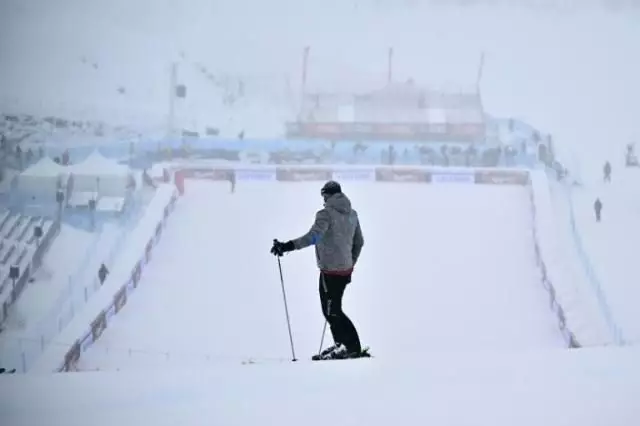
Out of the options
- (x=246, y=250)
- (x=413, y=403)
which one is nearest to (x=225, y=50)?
(x=246, y=250)

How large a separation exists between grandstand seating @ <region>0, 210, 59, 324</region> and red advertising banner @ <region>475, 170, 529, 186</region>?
8.70 ft

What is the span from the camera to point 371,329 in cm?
Result: 459

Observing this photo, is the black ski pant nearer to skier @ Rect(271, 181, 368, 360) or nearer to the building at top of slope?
skier @ Rect(271, 181, 368, 360)

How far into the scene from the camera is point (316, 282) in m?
4.65

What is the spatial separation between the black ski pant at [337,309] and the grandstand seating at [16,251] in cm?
188

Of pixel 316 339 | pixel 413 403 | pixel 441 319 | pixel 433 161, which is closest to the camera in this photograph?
pixel 413 403

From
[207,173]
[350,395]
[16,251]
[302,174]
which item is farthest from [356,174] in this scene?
[350,395]

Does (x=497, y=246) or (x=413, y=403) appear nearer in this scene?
(x=413, y=403)

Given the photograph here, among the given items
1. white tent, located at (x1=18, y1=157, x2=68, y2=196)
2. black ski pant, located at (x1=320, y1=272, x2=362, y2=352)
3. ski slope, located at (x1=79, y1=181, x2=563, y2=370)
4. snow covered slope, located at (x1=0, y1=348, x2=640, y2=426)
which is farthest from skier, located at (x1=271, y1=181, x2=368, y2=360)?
white tent, located at (x1=18, y1=157, x2=68, y2=196)

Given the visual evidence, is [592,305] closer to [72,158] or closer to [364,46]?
[364,46]

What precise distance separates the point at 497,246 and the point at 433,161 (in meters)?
0.68

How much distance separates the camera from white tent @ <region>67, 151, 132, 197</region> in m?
4.83

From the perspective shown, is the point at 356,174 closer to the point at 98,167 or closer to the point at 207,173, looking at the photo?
the point at 207,173

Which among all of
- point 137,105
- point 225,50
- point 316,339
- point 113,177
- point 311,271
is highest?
point 225,50
